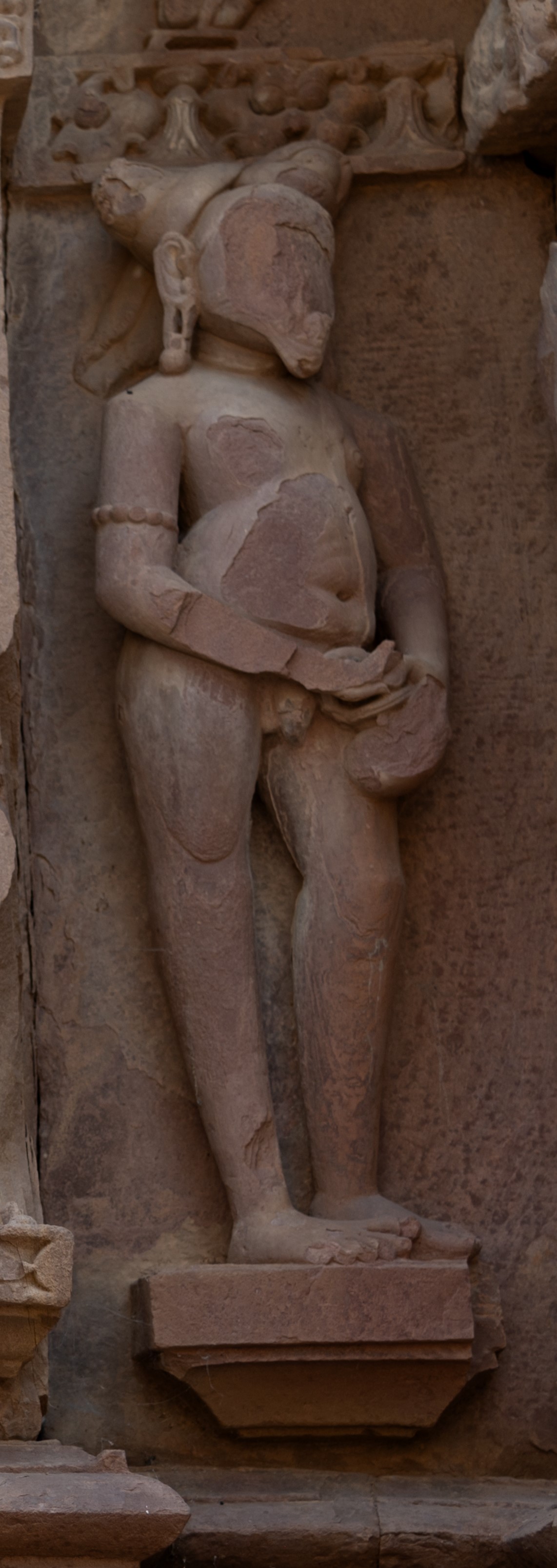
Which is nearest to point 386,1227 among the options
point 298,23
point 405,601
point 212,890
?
point 212,890

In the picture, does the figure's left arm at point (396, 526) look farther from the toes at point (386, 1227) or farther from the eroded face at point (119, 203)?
the toes at point (386, 1227)

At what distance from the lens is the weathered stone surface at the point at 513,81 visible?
4938mm

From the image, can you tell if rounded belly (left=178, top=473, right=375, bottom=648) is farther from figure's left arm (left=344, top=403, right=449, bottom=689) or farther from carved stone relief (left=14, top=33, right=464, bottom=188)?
carved stone relief (left=14, top=33, right=464, bottom=188)

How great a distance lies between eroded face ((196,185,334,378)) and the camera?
5.11m

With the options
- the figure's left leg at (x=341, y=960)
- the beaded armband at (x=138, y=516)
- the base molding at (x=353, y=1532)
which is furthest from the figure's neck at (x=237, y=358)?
the base molding at (x=353, y=1532)

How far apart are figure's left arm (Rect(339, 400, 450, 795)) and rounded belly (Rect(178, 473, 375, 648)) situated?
0.13 meters

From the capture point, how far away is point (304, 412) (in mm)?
5160

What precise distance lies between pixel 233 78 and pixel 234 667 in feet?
5.17

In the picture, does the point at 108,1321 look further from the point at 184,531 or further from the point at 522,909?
the point at 184,531

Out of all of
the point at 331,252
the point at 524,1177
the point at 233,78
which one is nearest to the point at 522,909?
the point at 524,1177

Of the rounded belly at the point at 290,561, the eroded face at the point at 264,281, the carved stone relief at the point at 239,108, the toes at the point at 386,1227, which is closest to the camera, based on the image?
the toes at the point at 386,1227

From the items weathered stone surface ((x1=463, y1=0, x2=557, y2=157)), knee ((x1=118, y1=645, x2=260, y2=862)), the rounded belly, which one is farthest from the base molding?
weathered stone surface ((x1=463, y1=0, x2=557, y2=157))

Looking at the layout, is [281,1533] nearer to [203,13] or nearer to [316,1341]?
[316,1341]

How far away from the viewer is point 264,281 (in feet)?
16.8
